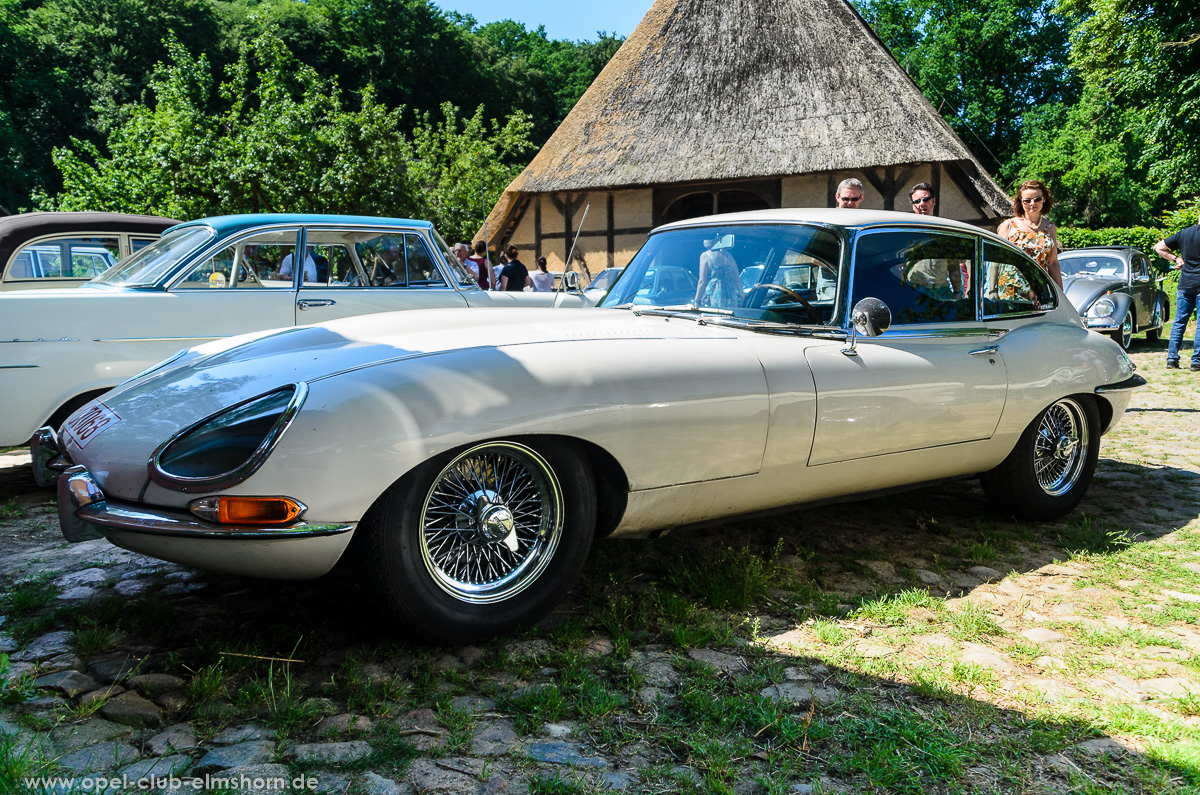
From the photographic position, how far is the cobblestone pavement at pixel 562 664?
2064 mm

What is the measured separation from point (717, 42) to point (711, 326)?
18258mm

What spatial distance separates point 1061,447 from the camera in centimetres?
Answer: 445

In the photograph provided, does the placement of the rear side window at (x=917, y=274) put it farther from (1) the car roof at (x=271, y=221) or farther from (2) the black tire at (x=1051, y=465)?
(1) the car roof at (x=271, y=221)

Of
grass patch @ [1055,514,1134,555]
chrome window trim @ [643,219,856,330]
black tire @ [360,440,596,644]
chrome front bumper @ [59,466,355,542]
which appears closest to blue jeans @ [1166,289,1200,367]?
grass patch @ [1055,514,1134,555]

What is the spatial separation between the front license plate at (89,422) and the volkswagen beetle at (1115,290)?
41.0 ft

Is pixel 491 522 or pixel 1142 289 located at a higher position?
pixel 1142 289

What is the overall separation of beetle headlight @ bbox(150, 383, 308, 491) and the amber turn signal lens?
4 centimetres

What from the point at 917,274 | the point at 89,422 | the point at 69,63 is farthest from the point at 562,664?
the point at 69,63

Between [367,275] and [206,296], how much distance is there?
119 cm

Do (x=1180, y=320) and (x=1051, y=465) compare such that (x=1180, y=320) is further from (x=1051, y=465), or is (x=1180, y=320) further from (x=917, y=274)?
(x=917, y=274)

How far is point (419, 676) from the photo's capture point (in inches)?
98.5

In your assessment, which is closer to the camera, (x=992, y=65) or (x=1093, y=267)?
(x=1093, y=267)

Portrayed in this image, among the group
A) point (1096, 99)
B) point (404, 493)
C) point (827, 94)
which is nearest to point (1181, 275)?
point (827, 94)

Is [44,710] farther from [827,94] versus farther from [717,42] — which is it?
A: [717,42]
